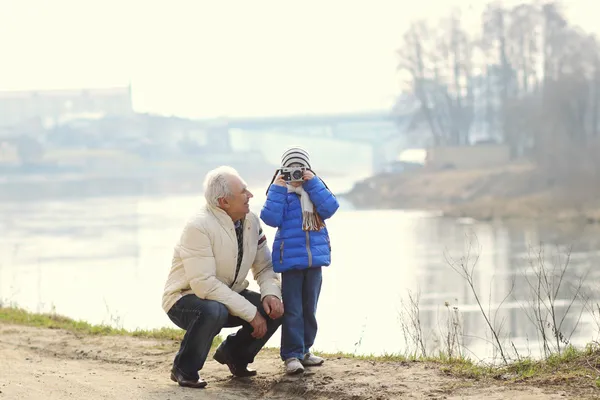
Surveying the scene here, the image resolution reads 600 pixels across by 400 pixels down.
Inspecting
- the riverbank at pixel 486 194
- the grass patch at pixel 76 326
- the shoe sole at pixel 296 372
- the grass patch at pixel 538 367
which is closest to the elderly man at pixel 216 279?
the shoe sole at pixel 296 372

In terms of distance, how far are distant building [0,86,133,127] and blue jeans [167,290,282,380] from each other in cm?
8973

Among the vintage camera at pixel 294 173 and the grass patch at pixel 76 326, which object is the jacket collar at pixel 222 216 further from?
the grass patch at pixel 76 326

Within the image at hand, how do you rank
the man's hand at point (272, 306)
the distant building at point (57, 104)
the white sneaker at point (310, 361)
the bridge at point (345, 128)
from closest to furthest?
the man's hand at point (272, 306) → the white sneaker at point (310, 361) → the bridge at point (345, 128) → the distant building at point (57, 104)

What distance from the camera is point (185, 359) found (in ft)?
15.3

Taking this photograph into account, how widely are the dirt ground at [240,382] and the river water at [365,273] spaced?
39.5 inches

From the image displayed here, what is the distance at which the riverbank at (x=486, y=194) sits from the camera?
140 feet

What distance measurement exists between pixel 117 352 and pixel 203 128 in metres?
84.9

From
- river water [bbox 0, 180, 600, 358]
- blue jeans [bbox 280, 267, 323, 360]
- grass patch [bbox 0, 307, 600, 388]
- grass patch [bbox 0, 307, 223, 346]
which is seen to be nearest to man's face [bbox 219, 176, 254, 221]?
blue jeans [bbox 280, 267, 323, 360]

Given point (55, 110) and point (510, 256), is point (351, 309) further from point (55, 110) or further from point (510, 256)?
point (55, 110)

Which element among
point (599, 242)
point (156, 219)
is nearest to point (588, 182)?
point (599, 242)

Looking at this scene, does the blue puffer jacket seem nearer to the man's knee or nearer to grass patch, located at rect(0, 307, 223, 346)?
the man's knee

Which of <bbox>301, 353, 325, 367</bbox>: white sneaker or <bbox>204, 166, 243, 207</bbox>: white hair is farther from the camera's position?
<bbox>301, 353, 325, 367</bbox>: white sneaker

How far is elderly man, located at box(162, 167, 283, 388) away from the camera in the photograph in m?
4.57

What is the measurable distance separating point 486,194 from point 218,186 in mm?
49340
